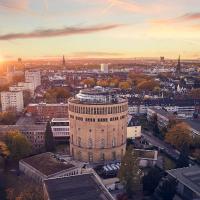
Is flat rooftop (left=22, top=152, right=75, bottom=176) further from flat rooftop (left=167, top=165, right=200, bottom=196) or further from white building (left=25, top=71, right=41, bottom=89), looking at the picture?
white building (left=25, top=71, right=41, bottom=89)

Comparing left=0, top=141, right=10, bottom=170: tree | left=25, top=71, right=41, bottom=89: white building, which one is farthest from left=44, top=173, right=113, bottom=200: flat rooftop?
left=25, top=71, right=41, bottom=89: white building

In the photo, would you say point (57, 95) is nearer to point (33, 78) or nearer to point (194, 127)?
point (33, 78)

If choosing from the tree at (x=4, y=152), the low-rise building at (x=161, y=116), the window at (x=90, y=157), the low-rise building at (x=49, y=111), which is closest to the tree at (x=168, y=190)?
the window at (x=90, y=157)

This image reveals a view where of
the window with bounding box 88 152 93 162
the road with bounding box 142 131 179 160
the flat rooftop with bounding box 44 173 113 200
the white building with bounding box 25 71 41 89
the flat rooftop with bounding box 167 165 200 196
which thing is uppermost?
the white building with bounding box 25 71 41 89

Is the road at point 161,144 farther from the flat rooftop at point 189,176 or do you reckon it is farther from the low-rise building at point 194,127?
the flat rooftop at point 189,176

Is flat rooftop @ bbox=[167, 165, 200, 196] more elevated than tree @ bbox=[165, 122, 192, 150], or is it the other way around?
tree @ bbox=[165, 122, 192, 150]

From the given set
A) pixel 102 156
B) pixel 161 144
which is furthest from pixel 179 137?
pixel 102 156
